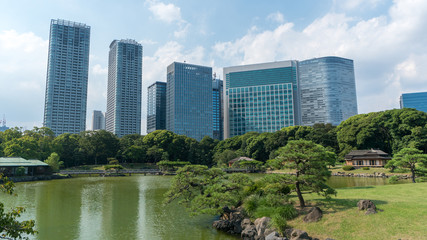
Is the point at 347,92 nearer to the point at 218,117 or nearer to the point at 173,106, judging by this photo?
the point at 218,117

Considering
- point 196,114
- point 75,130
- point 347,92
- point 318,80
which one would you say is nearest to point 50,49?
point 75,130

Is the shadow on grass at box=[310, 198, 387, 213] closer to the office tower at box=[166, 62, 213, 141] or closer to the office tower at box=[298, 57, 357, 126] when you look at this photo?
the office tower at box=[166, 62, 213, 141]

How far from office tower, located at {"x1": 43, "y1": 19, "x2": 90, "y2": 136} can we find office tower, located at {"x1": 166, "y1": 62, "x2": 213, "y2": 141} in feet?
150

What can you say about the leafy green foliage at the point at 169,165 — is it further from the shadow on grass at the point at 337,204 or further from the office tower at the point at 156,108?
the office tower at the point at 156,108

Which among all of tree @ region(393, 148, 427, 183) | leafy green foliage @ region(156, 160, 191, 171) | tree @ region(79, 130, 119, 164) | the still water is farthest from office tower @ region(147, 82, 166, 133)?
tree @ region(393, 148, 427, 183)

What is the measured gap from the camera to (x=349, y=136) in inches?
2319

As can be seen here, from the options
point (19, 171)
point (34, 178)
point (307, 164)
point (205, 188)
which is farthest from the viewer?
point (34, 178)

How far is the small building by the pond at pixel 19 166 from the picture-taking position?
147 ft

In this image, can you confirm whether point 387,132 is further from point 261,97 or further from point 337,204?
point 261,97

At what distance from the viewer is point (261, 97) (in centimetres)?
13338

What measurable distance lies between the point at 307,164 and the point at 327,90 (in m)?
130

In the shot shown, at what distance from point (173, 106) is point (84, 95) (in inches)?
1898

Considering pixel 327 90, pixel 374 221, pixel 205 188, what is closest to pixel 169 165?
pixel 205 188

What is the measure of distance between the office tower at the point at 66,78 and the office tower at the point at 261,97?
Answer: 253ft
